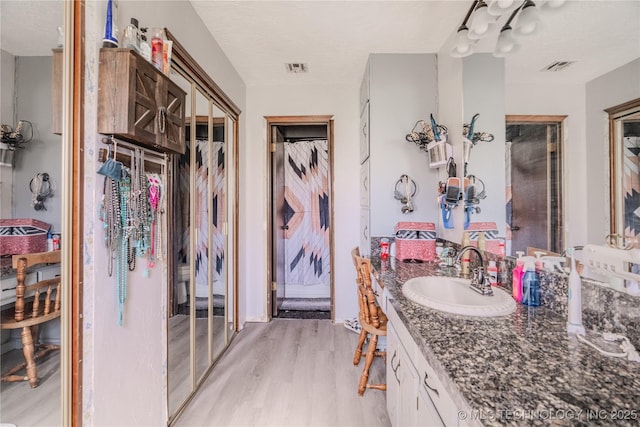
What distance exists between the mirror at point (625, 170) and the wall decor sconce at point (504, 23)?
0.54 m

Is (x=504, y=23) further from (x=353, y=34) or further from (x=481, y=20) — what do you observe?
(x=353, y=34)

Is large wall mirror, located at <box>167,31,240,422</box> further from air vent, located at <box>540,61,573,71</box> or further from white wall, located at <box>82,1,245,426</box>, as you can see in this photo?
air vent, located at <box>540,61,573,71</box>

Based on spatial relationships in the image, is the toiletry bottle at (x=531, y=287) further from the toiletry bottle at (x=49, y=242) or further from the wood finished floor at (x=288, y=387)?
the toiletry bottle at (x=49, y=242)

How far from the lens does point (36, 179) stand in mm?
844

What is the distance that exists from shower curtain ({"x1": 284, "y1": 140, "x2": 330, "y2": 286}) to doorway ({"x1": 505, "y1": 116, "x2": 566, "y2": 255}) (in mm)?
2443

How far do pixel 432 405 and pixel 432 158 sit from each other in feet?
5.73

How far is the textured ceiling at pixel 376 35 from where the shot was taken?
881 mm

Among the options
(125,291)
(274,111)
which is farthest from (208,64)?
(125,291)

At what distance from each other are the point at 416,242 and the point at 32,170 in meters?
2.06

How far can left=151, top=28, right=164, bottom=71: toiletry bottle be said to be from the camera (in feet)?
4.10

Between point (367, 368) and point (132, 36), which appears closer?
point (132, 36)

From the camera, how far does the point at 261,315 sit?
2.94 m

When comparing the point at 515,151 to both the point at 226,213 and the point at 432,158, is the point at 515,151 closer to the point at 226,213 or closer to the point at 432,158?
the point at 432,158

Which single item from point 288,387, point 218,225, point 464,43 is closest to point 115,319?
point 218,225
